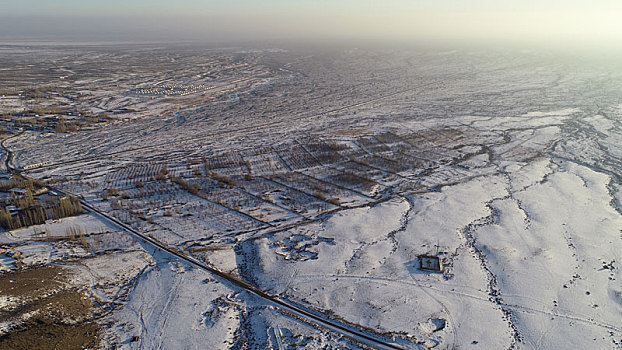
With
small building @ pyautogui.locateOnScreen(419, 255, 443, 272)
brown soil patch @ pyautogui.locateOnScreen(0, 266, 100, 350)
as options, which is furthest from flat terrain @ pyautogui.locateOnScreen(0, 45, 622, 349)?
small building @ pyautogui.locateOnScreen(419, 255, 443, 272)

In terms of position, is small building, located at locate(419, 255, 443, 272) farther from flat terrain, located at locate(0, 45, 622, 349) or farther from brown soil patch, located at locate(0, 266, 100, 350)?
brown soil patch, located at locate(0, 266, 100, 350)

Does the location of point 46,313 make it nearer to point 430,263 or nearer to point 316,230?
point 316,230

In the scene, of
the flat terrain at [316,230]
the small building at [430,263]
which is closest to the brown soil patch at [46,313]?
the flat terrain at [316,230]

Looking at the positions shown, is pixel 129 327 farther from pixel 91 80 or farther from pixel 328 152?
pixel 91 80

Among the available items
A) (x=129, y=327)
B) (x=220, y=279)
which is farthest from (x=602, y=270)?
(x=129, y=327)

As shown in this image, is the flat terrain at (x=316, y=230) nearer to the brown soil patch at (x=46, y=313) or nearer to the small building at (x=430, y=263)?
the brown soil patch at (x=46, y=313)

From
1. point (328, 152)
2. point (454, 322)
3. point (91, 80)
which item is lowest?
point (454, 322)
